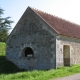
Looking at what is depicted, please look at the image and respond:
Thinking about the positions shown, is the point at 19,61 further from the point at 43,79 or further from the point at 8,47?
the point at 43,79

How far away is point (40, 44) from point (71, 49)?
303 centimetres

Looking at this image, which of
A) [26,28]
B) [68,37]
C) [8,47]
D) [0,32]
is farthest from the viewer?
[0,32]

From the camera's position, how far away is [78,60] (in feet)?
Result: 59.9

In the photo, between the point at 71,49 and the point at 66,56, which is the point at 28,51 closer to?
the point at 66,56

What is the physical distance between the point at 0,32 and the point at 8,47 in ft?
61.8

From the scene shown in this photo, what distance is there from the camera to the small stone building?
15594 millimetres

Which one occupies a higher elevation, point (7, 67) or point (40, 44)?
point (40, 44)

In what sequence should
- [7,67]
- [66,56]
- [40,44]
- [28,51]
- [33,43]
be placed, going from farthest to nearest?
[28,51] < [66,56] < [7,67] < [33,43] < [40,44]

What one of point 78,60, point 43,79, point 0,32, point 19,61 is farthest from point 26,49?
point 0,32

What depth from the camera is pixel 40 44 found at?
53.7 feet

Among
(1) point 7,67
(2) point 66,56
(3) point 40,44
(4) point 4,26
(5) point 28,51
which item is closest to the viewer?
(3) point 40,44

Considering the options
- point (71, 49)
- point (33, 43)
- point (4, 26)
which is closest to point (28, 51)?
point (33, 43)

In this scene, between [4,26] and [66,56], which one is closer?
[66,56]

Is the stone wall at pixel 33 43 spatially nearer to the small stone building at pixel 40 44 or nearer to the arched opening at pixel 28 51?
the small stone building at pixel 40 44
